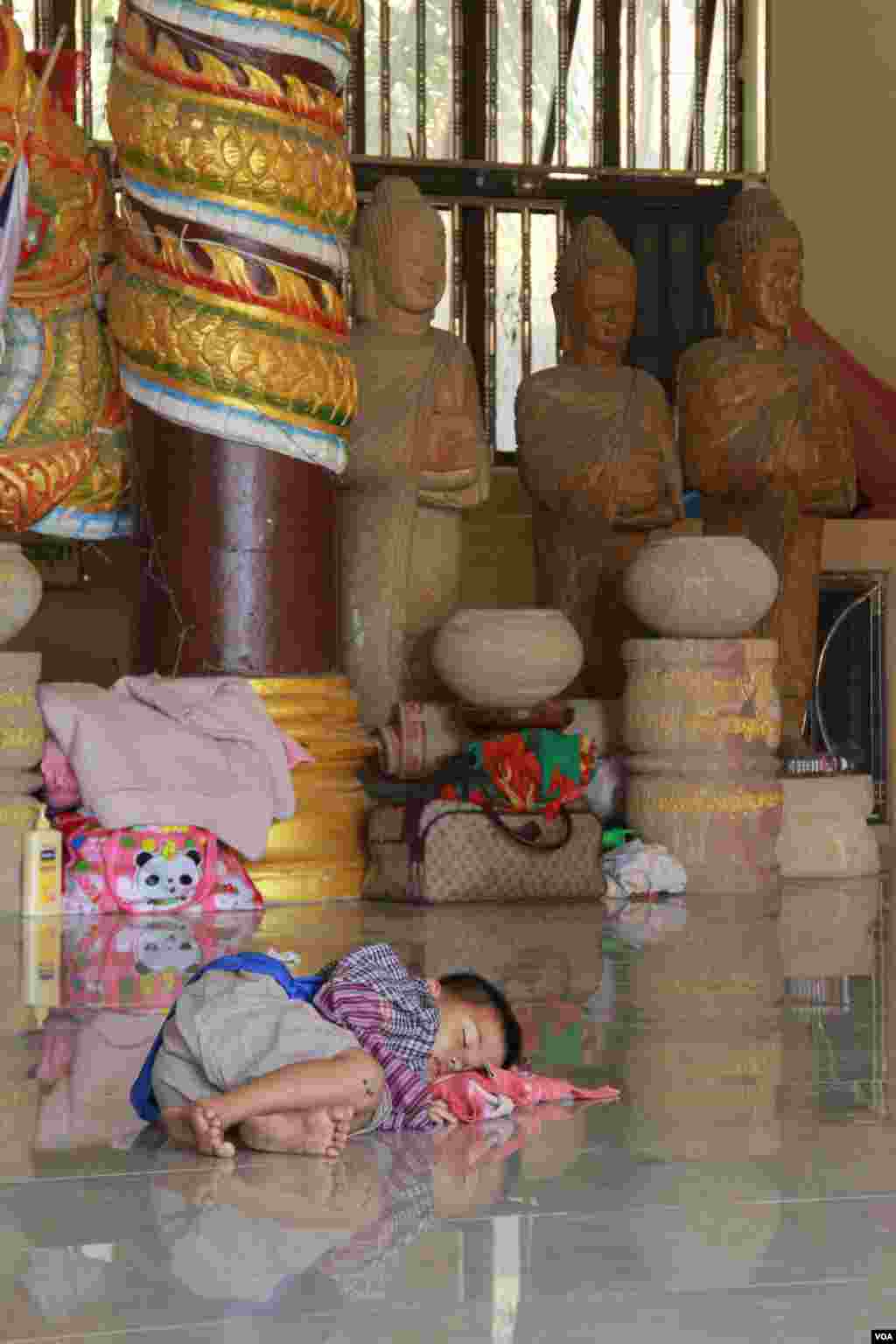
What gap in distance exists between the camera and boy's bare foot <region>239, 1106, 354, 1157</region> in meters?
2.79

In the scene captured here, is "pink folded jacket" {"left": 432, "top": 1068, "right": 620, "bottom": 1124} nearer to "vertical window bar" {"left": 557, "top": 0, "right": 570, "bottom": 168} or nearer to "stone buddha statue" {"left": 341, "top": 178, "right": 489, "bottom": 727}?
"stone buddha statue" {"left": 341, "top": 178, "right": 489, "bottom": 727}

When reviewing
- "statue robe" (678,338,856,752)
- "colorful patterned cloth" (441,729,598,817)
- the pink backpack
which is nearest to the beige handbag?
"colorful patterned cloth" (441,729,598,817)

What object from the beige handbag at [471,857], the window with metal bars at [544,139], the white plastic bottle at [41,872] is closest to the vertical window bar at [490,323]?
the window with metal bars at [544,139]

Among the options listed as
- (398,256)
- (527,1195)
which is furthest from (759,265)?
(527,1195)

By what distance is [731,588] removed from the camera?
611 cm

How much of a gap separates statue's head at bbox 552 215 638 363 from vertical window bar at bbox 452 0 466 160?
7.97 ft

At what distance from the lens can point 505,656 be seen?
5.95 m

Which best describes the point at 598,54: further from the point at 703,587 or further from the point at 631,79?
the point at 703,587

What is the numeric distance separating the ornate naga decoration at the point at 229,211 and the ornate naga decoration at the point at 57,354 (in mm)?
239

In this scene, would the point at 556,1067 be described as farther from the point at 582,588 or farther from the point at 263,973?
the point at 582,588

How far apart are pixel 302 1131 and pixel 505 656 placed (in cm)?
320

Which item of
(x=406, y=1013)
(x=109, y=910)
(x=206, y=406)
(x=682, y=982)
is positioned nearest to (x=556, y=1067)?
(x=406, y=1013)

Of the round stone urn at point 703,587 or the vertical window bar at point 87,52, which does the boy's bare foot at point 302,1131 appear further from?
the vertical window bar at point 87,52

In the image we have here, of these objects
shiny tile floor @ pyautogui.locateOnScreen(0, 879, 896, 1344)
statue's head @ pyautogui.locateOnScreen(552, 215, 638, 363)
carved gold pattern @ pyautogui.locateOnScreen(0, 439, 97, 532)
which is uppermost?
statue's head @ pyautogui.locateOnScreen(552, 215, 638, 363)
